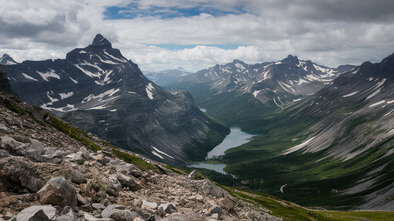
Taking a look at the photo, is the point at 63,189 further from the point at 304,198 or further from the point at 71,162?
the point at 304,198

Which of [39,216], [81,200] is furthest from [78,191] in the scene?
[39,216]

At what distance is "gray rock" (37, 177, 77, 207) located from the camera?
14.6m

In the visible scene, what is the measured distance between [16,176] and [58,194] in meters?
2.96

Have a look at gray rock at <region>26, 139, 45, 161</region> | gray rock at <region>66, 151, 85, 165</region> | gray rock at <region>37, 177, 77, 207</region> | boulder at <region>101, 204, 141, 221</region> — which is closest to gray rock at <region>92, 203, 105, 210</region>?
boulder at <region>101, 204, 141, 221</region>

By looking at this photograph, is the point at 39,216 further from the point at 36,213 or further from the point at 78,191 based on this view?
the point at 78,191

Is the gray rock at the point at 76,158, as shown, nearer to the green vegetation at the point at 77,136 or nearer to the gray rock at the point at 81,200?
the gray rock at the point at 81,200

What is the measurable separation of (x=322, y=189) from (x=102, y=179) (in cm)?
21030

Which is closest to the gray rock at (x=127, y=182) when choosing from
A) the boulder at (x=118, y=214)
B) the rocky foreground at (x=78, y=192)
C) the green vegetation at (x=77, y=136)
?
the rocky foreground at (x=78, y=192)

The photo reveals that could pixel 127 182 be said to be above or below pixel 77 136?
above

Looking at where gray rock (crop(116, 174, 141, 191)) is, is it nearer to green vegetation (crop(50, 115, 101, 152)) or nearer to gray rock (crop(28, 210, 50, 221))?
gray rock (crop(28, 210, 50, 221))

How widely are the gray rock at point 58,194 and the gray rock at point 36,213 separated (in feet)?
4.31

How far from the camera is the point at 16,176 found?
15.1m

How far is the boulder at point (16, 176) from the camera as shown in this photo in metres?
14.9

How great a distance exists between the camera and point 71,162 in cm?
2316
